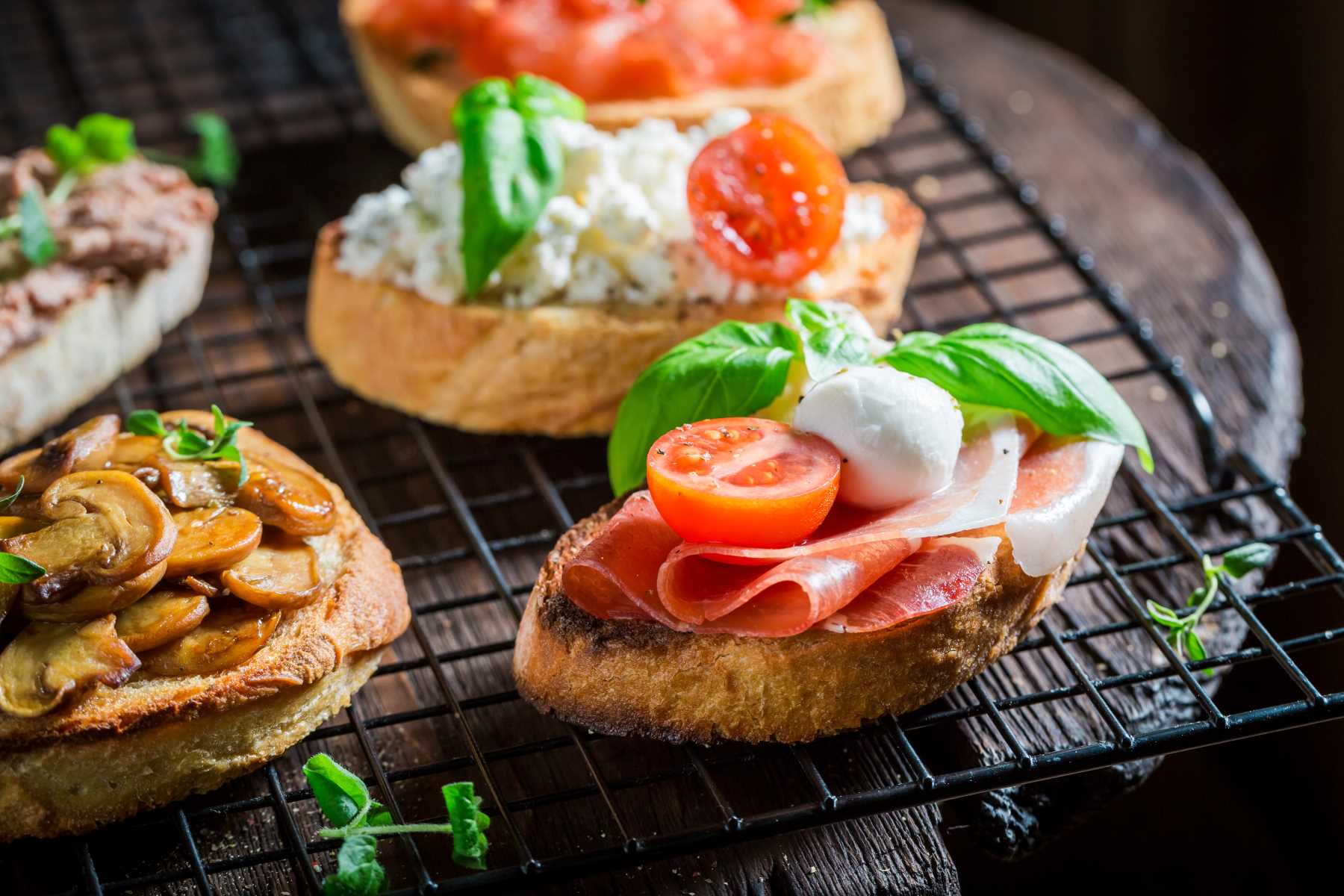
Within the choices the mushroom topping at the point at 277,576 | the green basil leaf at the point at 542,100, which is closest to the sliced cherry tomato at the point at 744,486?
the mushroom topping at the point at 277,576

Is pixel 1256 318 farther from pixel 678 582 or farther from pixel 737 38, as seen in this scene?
pixel 678 582

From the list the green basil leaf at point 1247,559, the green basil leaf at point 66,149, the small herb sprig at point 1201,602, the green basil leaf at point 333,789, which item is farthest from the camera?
the green basil leaf at point 66,149

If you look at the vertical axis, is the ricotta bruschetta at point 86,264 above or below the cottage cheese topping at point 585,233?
below

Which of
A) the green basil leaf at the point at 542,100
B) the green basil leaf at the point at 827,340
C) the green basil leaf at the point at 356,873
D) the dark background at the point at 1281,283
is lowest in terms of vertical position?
the dark background at the point at 1281,283

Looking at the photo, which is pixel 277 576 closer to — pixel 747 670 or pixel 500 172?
pixel 747 670

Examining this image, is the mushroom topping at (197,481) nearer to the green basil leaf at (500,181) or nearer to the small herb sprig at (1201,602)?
the green basil leaf at (500,181)

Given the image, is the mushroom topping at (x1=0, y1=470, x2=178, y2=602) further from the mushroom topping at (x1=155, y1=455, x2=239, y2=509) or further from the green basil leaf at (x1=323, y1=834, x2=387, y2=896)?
the green basil leaf at (x1=323, y1=834, x2=387, y2=896)

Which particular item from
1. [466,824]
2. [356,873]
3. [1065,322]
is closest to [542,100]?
[1065,322]

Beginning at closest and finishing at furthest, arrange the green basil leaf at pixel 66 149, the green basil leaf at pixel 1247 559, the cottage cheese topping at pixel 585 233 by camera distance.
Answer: the green basil leaf at pixel 1247 559, the cottage cheese topping at pixel 585 233, the green basil leaf at pixel 66 149
